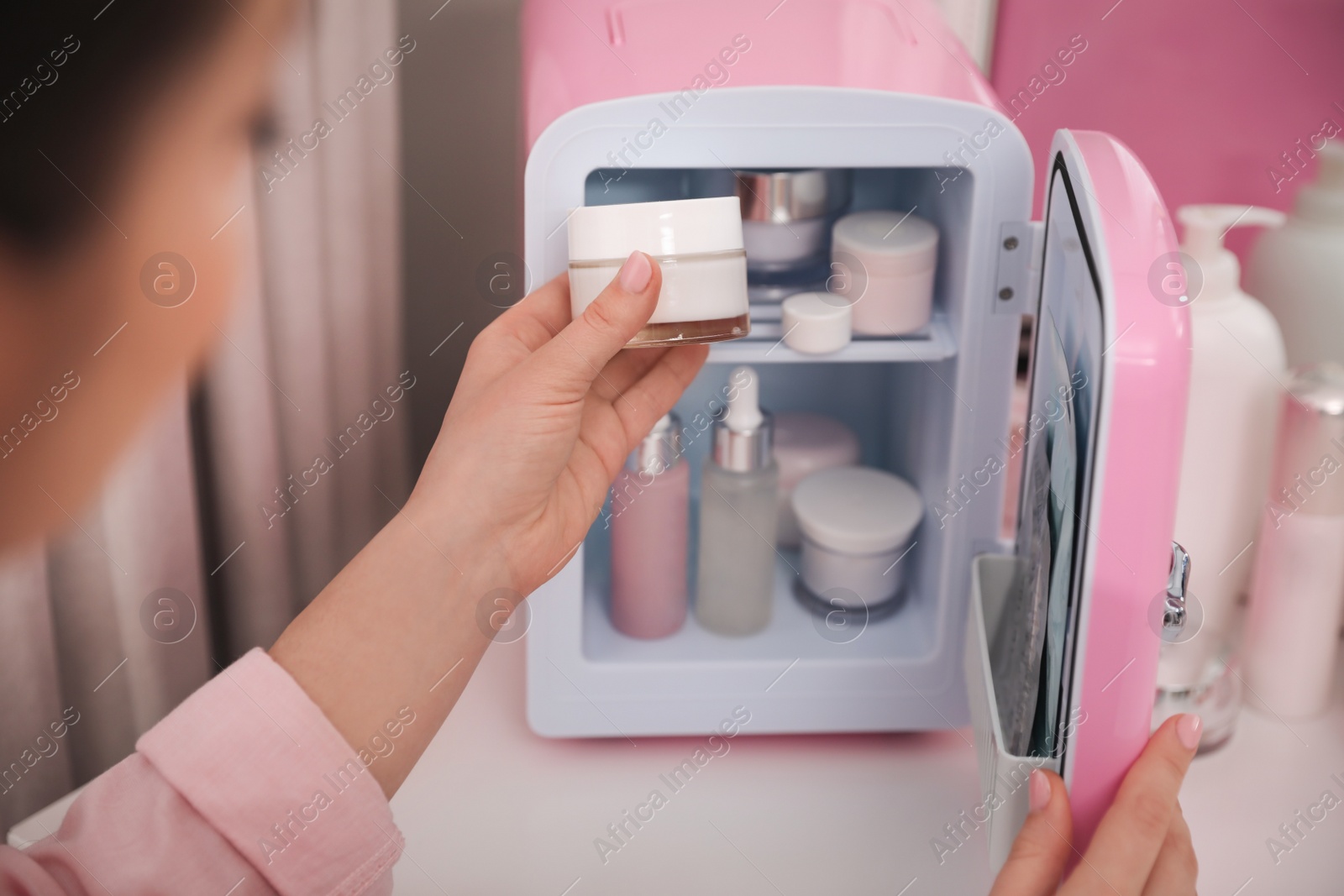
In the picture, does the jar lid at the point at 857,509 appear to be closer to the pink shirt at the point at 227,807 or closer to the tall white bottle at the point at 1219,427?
the tall white bottle at the point at 1219,427

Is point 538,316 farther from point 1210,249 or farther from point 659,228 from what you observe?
point 1210,249

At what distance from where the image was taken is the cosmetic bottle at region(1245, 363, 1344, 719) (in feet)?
2.28

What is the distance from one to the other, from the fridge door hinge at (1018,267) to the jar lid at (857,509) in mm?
173

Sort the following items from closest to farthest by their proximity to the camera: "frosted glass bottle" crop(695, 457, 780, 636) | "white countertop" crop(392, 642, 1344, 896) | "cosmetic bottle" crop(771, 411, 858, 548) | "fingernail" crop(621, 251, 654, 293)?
1. "fingernail" crop(621, 251, 654, 293)
2. "white countertop" crop(392, 642, 1344, 896)
3. "frosted glass bottle" crop(695, 457, 780, 636)
4. "cosmetic bottle" crop(771, 411, 858, 548)

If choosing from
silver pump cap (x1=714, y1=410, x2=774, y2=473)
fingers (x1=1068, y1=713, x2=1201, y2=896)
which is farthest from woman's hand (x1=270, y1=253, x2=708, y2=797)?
fingers (x1=1068, y1=713, x2=1201, y2=896)

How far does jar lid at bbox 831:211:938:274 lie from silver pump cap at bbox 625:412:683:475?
157 mm

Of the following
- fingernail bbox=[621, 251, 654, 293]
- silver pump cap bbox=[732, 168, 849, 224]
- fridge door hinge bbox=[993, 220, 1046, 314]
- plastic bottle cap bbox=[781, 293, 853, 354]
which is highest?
fingernail bbox=[621, 251, 654, 293]

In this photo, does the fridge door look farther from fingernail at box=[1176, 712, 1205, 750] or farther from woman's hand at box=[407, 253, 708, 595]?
woman's hand at box=[407, 253, 708, 595]

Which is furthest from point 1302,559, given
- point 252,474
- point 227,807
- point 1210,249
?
point 252,474

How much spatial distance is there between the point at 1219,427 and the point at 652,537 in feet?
1.26

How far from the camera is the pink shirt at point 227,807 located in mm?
457

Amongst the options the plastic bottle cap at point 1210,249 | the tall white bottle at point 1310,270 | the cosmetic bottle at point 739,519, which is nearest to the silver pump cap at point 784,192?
the cosmetic bottle at point 739,519

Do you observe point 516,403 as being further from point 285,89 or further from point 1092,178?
point 285,89

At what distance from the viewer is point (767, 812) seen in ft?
2.27
